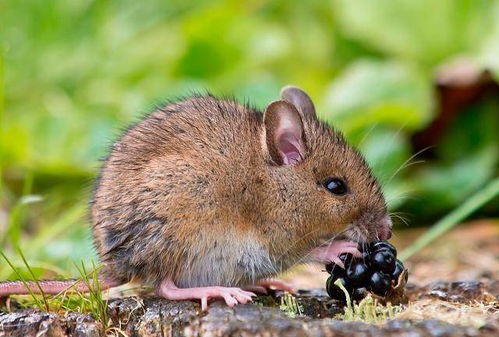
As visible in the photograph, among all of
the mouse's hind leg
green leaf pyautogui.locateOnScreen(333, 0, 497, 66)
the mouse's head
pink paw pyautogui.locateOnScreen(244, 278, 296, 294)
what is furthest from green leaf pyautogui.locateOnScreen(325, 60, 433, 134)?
the mouse's hind leg

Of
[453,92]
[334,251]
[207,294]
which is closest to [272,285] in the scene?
[334,251]

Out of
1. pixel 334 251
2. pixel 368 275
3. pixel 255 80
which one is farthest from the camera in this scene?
pixel 255 80

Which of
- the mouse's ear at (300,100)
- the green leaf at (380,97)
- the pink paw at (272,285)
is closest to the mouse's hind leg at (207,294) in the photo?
the pink paw at (272,285)

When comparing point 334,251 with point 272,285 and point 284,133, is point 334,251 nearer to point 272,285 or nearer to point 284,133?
point 272,285

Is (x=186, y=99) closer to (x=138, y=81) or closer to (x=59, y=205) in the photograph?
(x=59, y=205)

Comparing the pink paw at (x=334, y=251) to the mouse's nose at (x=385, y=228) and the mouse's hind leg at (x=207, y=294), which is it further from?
the mouse's hind leg at (x=207, y=294)

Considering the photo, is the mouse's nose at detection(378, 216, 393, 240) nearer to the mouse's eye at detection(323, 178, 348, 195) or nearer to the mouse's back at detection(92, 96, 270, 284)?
the mouse's eye at detection(323, 178, 348, 195)

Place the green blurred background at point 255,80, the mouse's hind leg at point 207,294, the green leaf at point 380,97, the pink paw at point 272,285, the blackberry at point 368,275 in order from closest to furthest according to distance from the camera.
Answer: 1. the mouse's hind leg at point 207,294
2. the blackberry at point 368,275
3. the pink paw at point 272,285
4. the green leaf at point 380,97
5. the green blurred background at point 255,80
